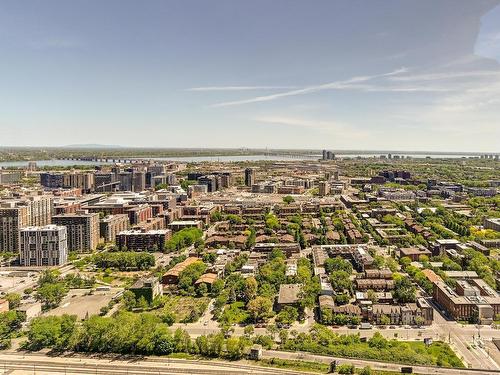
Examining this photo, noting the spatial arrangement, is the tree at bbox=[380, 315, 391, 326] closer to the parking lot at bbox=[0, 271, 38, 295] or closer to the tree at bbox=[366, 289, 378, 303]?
the tree at bbox=[366, 289, 378, 303]

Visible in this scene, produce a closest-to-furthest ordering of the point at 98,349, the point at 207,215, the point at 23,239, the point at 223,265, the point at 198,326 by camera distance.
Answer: the point at 98,349 → the point at 198,326 → the point at 223,265 → the point at 23,239 → the point at 207,215

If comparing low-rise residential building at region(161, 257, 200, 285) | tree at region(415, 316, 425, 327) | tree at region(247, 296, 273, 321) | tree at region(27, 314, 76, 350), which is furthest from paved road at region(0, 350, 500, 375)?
low-rise residential building at region(161, 257, 200, 285)

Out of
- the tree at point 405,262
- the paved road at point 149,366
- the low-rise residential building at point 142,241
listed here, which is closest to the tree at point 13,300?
the paved road at point 149,366

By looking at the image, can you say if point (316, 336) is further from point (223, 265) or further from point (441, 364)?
point (223, 265)

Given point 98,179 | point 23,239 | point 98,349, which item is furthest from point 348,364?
point 98,179

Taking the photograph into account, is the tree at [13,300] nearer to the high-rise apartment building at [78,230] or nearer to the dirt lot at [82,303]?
the dirt lot at [82,303]

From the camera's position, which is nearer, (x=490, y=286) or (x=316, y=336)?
(x=316, y=336)

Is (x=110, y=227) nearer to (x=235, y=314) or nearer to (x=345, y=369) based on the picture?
(x=235, y=314)
